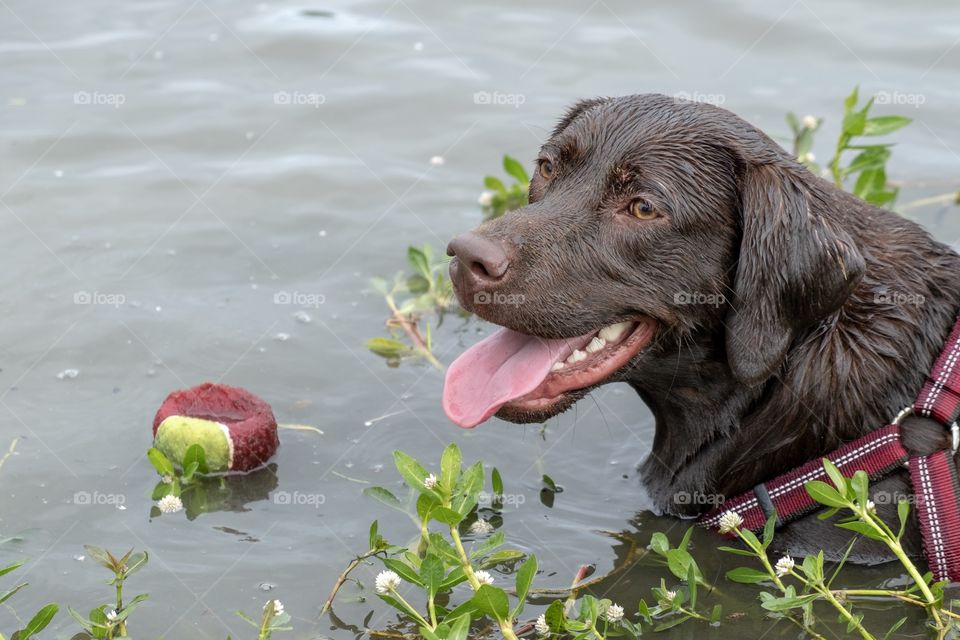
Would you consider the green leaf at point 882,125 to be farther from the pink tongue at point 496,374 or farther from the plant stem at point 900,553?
the plant stem at point 900,553

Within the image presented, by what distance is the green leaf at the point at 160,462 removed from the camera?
449 cm

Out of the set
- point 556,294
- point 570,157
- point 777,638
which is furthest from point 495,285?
point 777,638

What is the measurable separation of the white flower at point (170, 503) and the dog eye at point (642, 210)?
6.38 ft

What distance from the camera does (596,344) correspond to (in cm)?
424

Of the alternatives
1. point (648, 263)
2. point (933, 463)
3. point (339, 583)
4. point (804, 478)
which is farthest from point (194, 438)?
point (933, 463)

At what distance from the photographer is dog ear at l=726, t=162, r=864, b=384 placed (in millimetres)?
3939

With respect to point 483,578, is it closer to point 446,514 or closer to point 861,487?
point 446,514

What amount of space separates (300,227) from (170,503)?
267 cm

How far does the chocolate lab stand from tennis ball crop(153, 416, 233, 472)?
41.2 inches

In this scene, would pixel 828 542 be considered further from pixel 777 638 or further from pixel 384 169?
pixel 384 169

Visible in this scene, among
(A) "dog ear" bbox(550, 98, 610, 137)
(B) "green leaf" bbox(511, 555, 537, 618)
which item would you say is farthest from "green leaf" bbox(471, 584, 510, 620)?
(A) "dog ear" bbox(550, 98, 610, 137)

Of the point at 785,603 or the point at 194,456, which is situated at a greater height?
the point at 785,603

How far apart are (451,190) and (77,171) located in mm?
2210

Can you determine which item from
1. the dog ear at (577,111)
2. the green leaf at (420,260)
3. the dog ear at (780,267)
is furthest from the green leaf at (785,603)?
the green leaf at (420,260)
